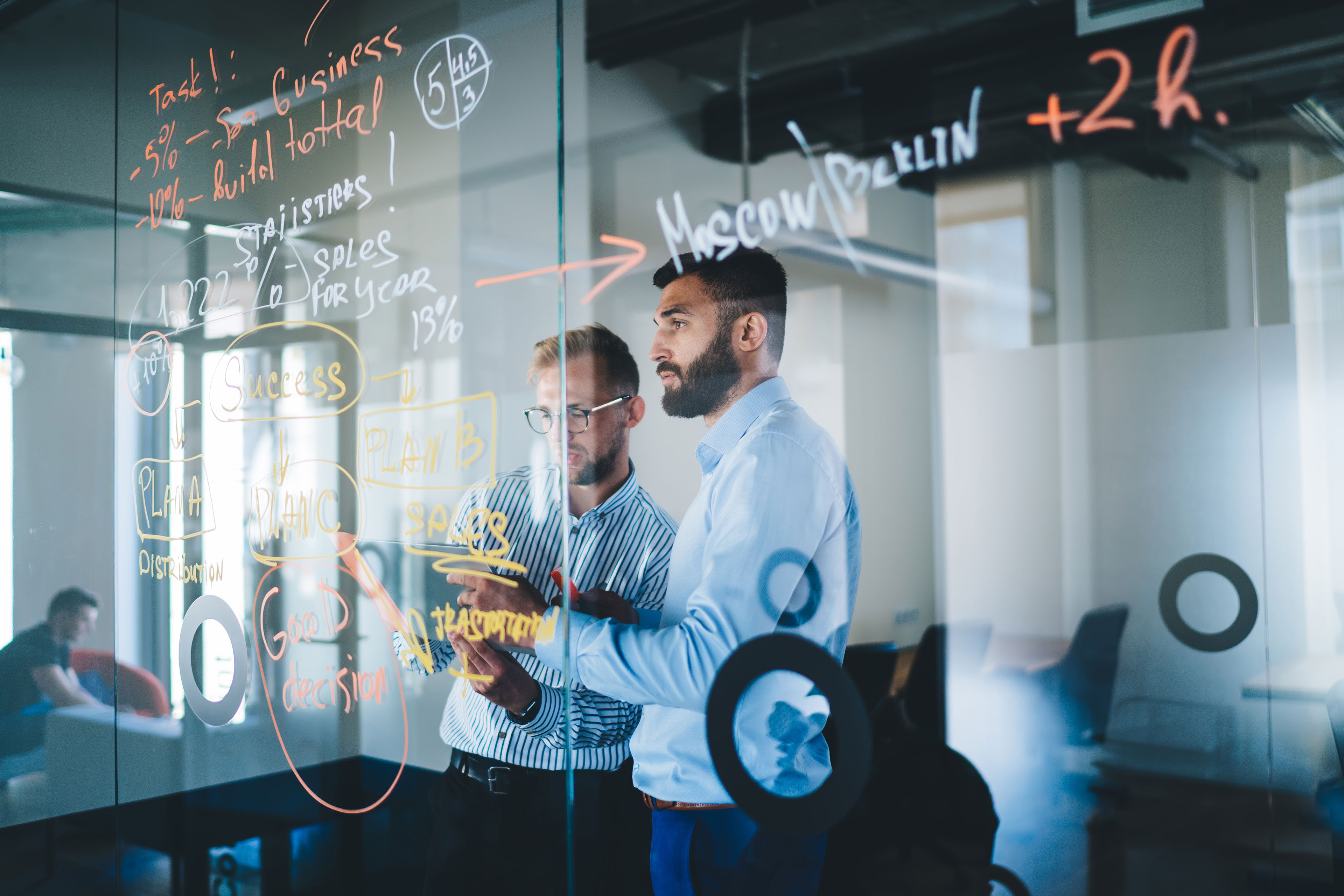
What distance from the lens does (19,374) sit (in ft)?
9.38

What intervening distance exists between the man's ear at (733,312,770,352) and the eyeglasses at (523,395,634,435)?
217 mm

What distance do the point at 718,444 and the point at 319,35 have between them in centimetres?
145

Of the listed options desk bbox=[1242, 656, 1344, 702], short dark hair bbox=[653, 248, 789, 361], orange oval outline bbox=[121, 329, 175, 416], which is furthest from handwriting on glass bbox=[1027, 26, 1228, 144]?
orange oval outline bbox=[121, 329, 175, 416]

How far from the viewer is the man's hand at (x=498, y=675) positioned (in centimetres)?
172

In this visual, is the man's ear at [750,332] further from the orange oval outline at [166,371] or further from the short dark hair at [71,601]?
the short dark hair at [71,601]

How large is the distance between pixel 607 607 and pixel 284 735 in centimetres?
100

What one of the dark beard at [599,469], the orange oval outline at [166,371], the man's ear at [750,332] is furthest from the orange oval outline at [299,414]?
the man's ear at [750,332]

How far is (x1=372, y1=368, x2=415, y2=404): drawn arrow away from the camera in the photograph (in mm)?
1906

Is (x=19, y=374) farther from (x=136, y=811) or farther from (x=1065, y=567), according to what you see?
(x=1065, y=567)

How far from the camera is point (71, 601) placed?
2.73 metres

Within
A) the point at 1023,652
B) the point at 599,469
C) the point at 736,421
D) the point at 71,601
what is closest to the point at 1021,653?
the point at 1023,652

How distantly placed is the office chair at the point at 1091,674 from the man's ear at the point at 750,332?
57 cm

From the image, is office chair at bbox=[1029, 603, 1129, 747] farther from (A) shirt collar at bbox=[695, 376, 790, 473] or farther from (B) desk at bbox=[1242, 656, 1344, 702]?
(A) shirt collar at bbox=[695, 376, 790, 473]

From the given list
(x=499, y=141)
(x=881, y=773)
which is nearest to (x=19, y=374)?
(x=499, y=141)
